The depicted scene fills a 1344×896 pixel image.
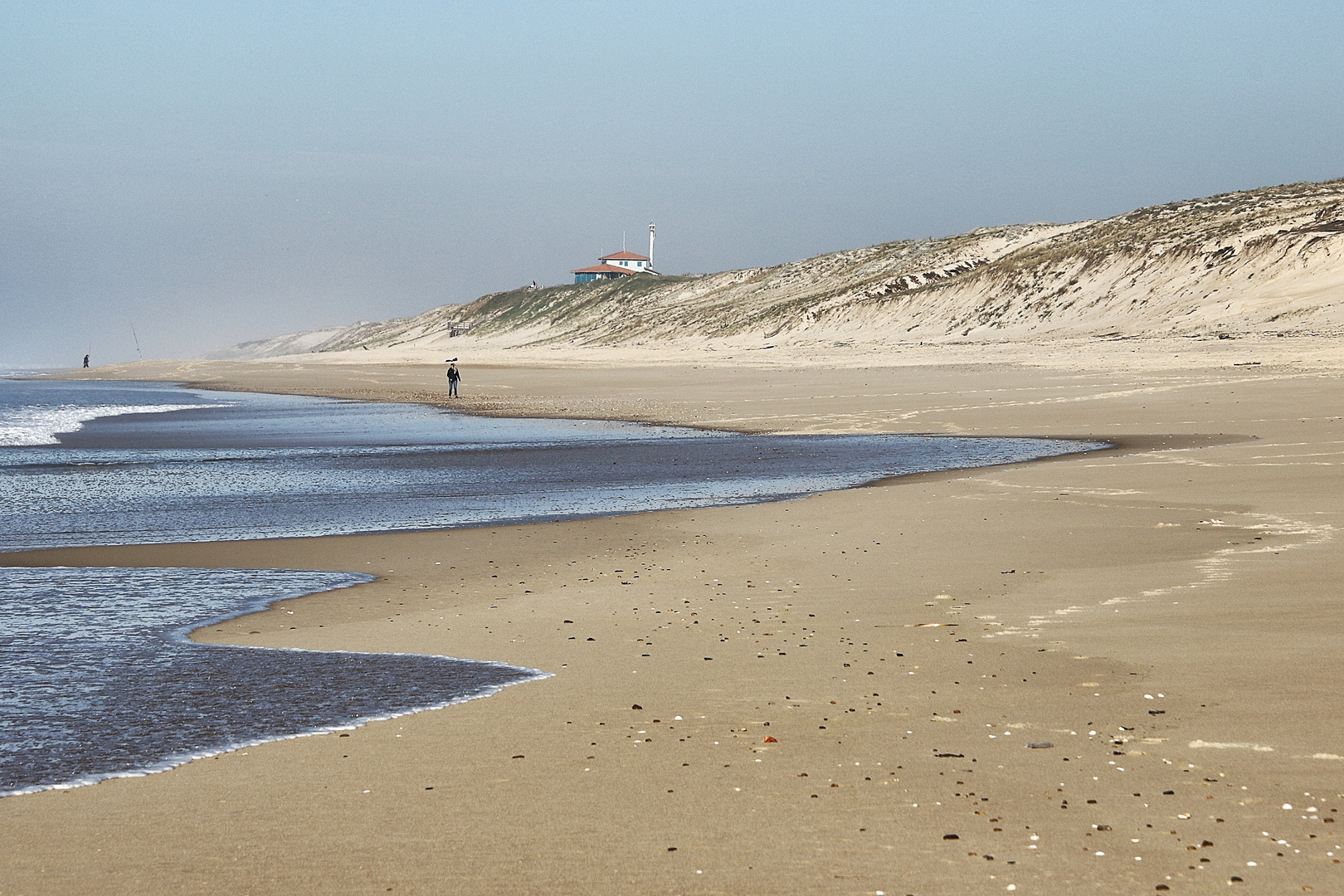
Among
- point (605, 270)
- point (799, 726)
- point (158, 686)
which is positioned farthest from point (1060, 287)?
point (605, 270)

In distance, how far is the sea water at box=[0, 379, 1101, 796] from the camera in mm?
5961

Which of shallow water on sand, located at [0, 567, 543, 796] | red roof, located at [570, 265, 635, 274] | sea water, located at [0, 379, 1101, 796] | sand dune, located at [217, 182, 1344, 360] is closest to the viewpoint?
shallow water on sand, located at [0, 567, 543, 796]

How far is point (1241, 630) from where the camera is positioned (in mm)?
6914

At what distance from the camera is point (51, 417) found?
3628 cm

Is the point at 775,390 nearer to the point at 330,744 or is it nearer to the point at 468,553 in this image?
the point at 468,553

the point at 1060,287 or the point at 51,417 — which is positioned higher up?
the point at 1060,287

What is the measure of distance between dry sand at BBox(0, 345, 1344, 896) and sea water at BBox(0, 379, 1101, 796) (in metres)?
0.45

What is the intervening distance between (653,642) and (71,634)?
3661mm

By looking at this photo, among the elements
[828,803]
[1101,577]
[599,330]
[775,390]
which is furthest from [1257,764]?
[599,330]

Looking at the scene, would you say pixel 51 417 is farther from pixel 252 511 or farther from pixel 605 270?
pixel 605 270

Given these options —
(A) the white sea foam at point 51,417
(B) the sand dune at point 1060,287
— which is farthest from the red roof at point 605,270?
(A) the white sea foam at point 51,417

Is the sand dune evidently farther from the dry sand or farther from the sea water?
the dry sand

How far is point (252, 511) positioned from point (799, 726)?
10.2 meters

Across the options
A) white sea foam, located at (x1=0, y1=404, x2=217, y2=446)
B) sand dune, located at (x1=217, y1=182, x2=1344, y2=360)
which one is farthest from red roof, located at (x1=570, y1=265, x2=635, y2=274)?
white sea foam, located at (x1=0, y1=404, x2=217, y2=446)
